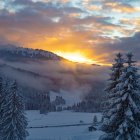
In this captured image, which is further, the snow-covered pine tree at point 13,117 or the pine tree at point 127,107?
the snow-covered pine tree at point 13,117

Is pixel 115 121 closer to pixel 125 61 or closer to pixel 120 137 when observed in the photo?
pixel 120 137

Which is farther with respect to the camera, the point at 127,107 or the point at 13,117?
the point at 13,117

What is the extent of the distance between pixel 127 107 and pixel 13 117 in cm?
3809

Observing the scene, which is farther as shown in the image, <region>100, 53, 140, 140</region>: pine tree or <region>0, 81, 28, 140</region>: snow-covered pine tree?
<region>0, 81, 28, 140</region>: snow-covered pine tree

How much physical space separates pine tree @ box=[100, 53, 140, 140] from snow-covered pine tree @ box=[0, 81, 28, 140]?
1391 inches

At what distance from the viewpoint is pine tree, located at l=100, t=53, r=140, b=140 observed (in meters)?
29.2

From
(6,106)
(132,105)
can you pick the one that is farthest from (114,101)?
(6,106)

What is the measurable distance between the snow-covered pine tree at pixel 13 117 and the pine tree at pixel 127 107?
35.3 metres

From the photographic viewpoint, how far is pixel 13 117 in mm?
64562

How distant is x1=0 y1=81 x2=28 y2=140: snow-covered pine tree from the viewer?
63.5 meters

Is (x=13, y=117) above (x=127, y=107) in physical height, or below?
below

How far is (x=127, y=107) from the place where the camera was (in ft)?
96.8

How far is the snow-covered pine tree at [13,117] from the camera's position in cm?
6347

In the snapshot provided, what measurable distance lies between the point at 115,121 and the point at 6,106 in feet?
121
